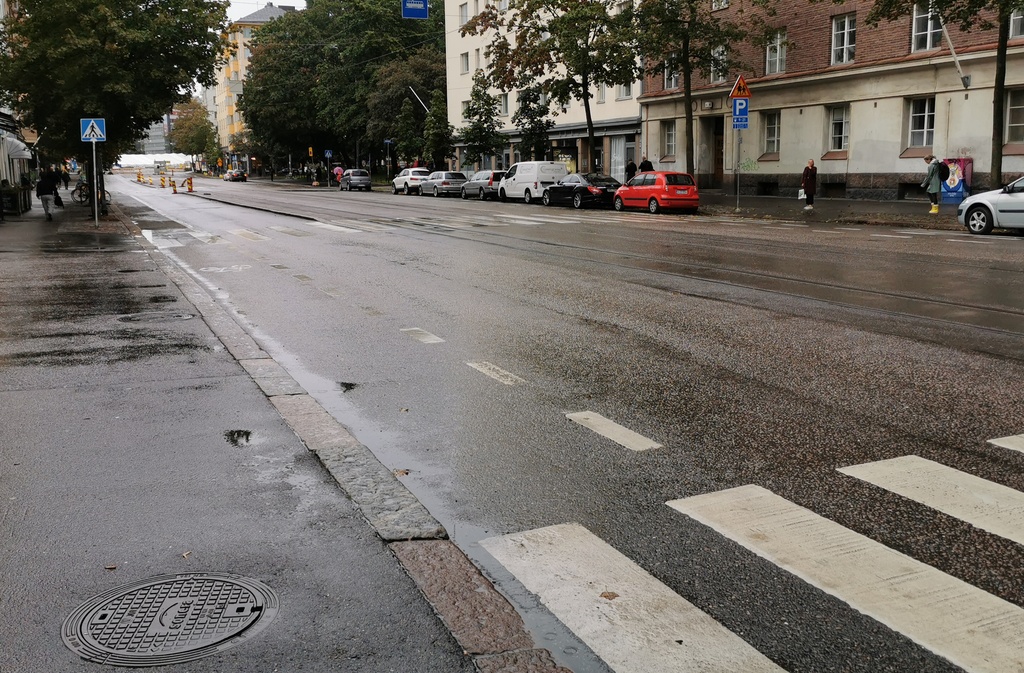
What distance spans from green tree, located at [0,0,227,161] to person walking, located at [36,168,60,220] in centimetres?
232

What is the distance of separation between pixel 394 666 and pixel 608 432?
285cm

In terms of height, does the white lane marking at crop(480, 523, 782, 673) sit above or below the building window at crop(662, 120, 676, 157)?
below

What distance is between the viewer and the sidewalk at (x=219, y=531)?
126 inches

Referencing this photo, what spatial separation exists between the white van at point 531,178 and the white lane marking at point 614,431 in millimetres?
33673

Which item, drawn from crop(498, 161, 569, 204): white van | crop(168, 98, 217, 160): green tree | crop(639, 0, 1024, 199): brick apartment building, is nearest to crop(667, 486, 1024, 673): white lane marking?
crop(639, 0, 1024, 199): brick apartment building

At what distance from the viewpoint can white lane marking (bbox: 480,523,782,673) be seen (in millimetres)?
3090

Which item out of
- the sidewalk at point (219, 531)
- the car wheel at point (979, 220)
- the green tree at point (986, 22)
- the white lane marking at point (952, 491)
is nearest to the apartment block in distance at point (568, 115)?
the green tree at point (986, 22)

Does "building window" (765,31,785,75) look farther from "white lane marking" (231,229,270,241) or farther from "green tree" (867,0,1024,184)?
"white lane marking" (231,229,270,241)

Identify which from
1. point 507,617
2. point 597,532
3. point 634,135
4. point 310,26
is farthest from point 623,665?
point 310,26

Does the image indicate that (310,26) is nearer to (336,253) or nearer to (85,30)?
(85,30)

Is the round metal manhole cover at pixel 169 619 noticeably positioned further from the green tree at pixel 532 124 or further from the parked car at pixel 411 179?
the parked car at pixel 411 179

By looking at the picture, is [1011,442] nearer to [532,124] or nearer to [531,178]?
[531,178]

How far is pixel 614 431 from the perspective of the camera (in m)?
5.72

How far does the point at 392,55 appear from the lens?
7562 centimetres
